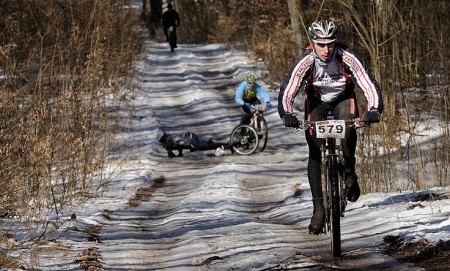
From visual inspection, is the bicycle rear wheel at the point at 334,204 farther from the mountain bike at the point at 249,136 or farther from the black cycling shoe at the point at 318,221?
the mountain bike at the point at 249,136

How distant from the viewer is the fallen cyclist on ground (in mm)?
16328

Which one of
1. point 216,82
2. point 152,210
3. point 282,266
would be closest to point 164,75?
point 216,82

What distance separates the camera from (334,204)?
7301mm

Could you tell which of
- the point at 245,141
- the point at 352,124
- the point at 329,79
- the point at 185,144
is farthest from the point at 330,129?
the point at 245,141

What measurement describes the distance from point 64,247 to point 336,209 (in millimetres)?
2181

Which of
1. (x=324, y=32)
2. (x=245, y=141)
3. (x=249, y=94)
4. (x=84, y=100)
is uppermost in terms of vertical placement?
(x=324, y=32)

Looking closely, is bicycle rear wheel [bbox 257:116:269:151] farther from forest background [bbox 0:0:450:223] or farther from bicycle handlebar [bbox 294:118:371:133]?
bicycle handlebar [bbox 294:118:371:133]

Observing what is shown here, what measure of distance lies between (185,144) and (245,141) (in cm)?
108

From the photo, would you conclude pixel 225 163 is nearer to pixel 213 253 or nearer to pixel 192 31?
pixel 213 253

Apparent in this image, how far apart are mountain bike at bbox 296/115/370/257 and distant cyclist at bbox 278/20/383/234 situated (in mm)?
80

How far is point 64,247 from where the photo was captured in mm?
7570

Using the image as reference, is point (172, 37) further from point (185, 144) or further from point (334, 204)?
point (334, 204)

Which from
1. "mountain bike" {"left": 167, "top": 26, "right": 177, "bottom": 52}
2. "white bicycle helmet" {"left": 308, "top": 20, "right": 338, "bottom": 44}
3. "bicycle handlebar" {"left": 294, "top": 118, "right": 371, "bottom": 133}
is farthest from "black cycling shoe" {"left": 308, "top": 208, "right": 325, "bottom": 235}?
"mountain bike" {"left": 167, "top": 26, "right": 177, "bottom": 52}

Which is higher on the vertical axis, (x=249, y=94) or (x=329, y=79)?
(x=329, y=79)
